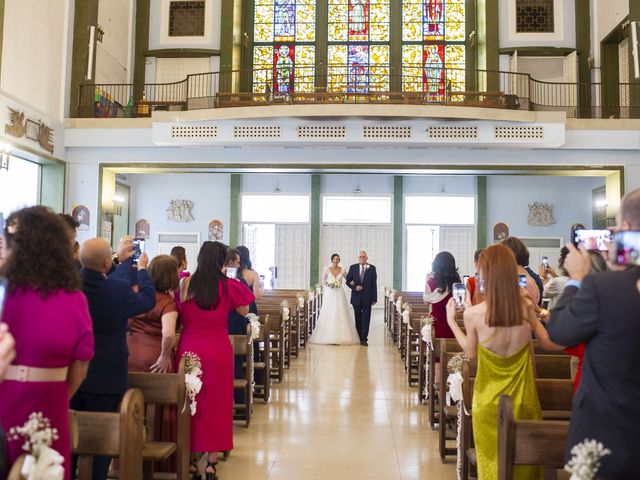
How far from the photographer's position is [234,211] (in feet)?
58.5

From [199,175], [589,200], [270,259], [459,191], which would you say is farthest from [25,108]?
[589,200]

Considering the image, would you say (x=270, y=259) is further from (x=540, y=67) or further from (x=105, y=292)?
(x=105, y=292)

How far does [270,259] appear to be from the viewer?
18.1 metres

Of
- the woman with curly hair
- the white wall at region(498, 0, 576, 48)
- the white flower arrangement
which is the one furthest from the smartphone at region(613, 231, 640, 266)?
the white wall at region(498, 0, 576, 48)

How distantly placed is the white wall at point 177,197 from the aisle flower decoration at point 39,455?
52.1 ft

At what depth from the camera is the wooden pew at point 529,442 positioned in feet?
8.64

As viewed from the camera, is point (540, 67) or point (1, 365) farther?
point (540, 67)

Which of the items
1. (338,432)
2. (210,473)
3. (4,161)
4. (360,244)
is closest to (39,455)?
(210,473)

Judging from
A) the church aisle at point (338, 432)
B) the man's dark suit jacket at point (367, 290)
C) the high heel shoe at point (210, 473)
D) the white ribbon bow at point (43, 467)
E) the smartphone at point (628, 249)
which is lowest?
the church aisle at point (338, 432)

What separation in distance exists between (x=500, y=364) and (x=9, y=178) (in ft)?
37.9

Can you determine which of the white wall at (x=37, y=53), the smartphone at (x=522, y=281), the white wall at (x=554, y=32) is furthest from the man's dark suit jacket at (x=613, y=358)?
the white wall at (x=554, y=32)

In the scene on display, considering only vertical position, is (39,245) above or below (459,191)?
below

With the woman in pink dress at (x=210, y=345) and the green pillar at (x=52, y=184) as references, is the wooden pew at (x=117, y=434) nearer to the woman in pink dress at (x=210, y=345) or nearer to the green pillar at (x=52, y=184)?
the woman in pink dress at (x=210, y=345)

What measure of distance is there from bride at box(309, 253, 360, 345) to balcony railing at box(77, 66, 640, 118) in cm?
360
